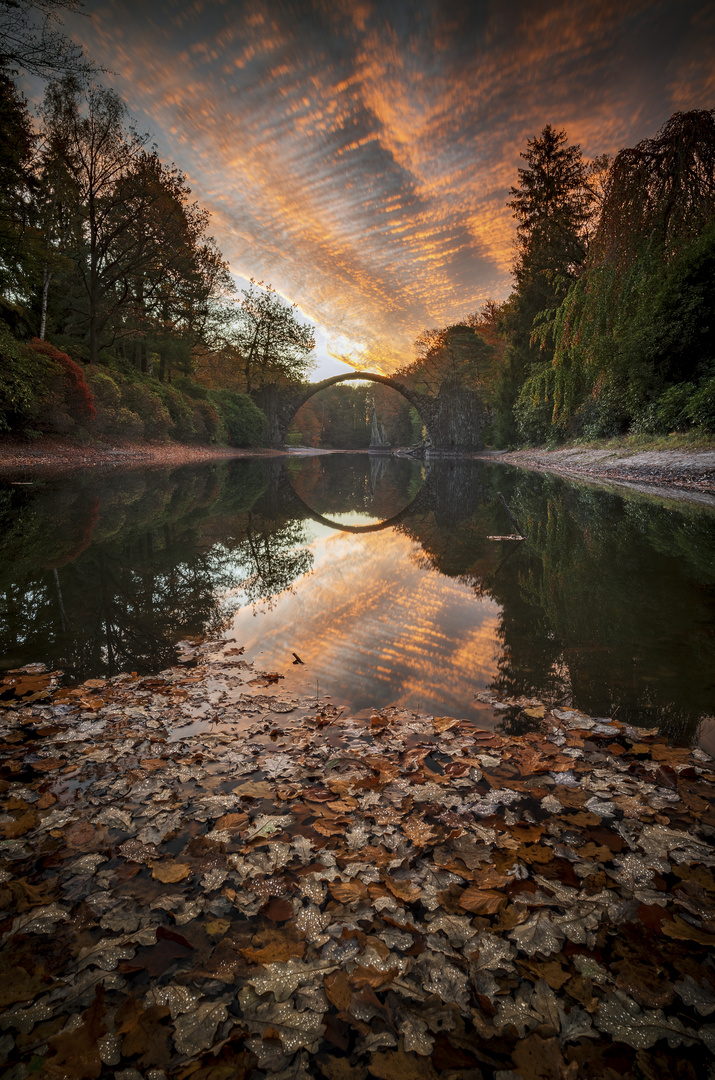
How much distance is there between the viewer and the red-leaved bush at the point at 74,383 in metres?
17.5

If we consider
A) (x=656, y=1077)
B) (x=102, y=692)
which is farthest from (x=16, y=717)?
(x=656, y=1077)

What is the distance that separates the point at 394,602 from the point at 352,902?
12.6 feet

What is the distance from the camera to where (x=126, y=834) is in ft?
6.32

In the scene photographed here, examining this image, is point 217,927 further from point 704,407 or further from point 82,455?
point 82,455

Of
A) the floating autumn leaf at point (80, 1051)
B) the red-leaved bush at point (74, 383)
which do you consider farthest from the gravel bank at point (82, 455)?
the floating autumn leaf at point (80, 1051)

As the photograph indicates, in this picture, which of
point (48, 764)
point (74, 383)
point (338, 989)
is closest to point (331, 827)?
point (338, 989)

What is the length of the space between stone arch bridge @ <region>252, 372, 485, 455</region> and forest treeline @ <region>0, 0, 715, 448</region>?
5106 mm

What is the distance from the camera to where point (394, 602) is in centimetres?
536

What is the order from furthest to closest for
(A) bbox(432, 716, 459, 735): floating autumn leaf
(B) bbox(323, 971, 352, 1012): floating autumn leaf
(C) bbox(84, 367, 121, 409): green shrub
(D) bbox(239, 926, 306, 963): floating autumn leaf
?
(C) bbox(84, 367, 121, 409): green shrub, (A) bbox(432, 716, 459, 735): floating autumn leaf, (D) bbox(239, 926, 306, 963): floating autumn leaf, (B) bbox(323, 971, 352, 1012): floating autumn leaf

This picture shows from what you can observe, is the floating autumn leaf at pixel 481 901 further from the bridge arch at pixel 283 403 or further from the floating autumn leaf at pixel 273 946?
the bridge arch at pixel 283 403

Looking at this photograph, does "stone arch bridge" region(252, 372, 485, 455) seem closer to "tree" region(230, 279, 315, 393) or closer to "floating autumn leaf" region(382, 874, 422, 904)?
"tree" region(230, 279, 315, 393)

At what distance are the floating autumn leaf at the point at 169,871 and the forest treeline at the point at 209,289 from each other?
14037 mm

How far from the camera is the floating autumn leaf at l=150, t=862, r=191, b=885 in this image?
1687mm

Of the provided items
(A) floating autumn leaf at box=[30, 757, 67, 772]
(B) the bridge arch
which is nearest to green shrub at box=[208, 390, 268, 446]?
(B) the bridge arch
